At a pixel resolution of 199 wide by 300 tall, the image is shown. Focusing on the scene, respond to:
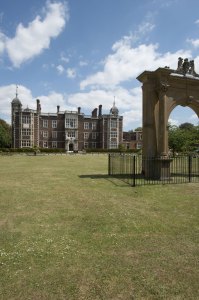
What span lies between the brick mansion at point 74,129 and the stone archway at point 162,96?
2277 inches

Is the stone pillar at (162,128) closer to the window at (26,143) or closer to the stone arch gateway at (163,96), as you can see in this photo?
the stone arch gateway at (163,96)

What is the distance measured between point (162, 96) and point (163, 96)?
0.18 ft

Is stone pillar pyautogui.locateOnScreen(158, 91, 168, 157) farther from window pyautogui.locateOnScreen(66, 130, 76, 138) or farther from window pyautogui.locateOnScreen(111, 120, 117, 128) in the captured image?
window pyautogui.locateOnScreen(111, 120, 117, 128)

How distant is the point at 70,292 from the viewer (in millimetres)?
3203

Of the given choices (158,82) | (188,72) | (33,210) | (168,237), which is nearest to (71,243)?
(168,237)

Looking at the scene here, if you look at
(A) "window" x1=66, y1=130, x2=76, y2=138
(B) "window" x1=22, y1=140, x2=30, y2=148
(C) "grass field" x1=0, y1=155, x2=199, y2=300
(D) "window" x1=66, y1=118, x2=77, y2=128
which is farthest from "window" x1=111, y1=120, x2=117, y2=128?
(C) "grass field" x1=0, y1=155, x2=199, y2=300

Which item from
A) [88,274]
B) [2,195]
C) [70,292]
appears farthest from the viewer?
[2,195]

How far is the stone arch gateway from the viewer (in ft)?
44.2

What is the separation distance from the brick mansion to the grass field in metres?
63.9

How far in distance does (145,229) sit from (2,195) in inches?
226

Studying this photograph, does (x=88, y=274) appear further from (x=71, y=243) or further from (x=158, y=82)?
(x=158, y=82)

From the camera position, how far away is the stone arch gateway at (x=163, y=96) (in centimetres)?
1348

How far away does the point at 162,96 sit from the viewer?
1341 centimetres

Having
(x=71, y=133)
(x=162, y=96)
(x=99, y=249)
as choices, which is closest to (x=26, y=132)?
(x=71, y=133)
